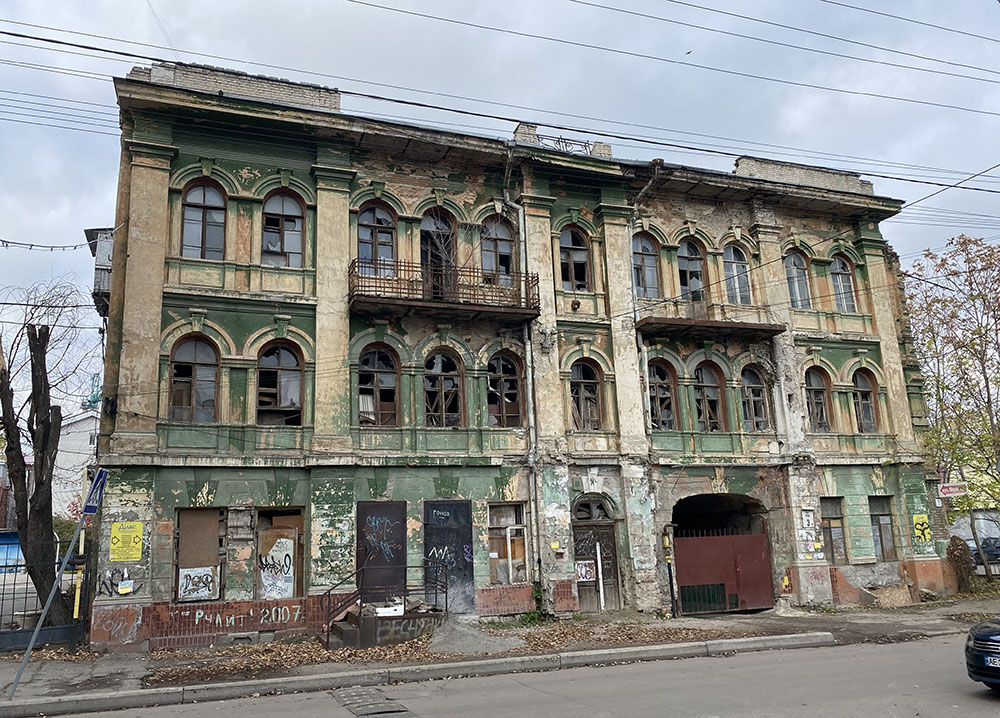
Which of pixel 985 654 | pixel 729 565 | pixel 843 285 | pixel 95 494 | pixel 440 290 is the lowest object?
pixel 985 654

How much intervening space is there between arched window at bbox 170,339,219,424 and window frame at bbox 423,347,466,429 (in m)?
4.90

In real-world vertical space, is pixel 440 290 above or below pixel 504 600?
above

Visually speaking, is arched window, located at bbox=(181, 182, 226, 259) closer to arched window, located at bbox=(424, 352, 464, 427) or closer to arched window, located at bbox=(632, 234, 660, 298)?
arched window, located at bbox=(424, 352, 464, 427)

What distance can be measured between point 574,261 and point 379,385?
21.8 feet

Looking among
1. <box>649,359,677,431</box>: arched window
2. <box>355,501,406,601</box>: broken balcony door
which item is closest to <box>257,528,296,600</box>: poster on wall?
<box>355,501,406,601</box>: broken balcony door

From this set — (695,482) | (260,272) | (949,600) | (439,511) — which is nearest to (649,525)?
(695,482)

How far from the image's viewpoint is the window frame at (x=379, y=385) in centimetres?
1858

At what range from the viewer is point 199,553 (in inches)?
648

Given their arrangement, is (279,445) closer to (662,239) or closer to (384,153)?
(384,153)

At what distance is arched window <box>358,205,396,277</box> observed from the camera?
19531 millimetres

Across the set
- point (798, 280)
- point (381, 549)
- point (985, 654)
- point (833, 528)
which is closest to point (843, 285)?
point (798, 280)

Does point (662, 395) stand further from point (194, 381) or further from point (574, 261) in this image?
point (194, 381)

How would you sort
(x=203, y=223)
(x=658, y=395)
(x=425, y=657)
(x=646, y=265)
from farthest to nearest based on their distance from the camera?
(x=646, y=265)
(x=658, y=395)
(x=203, y=223)
(x=425, y=657)

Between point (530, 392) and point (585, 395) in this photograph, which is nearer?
point (530, 392)
